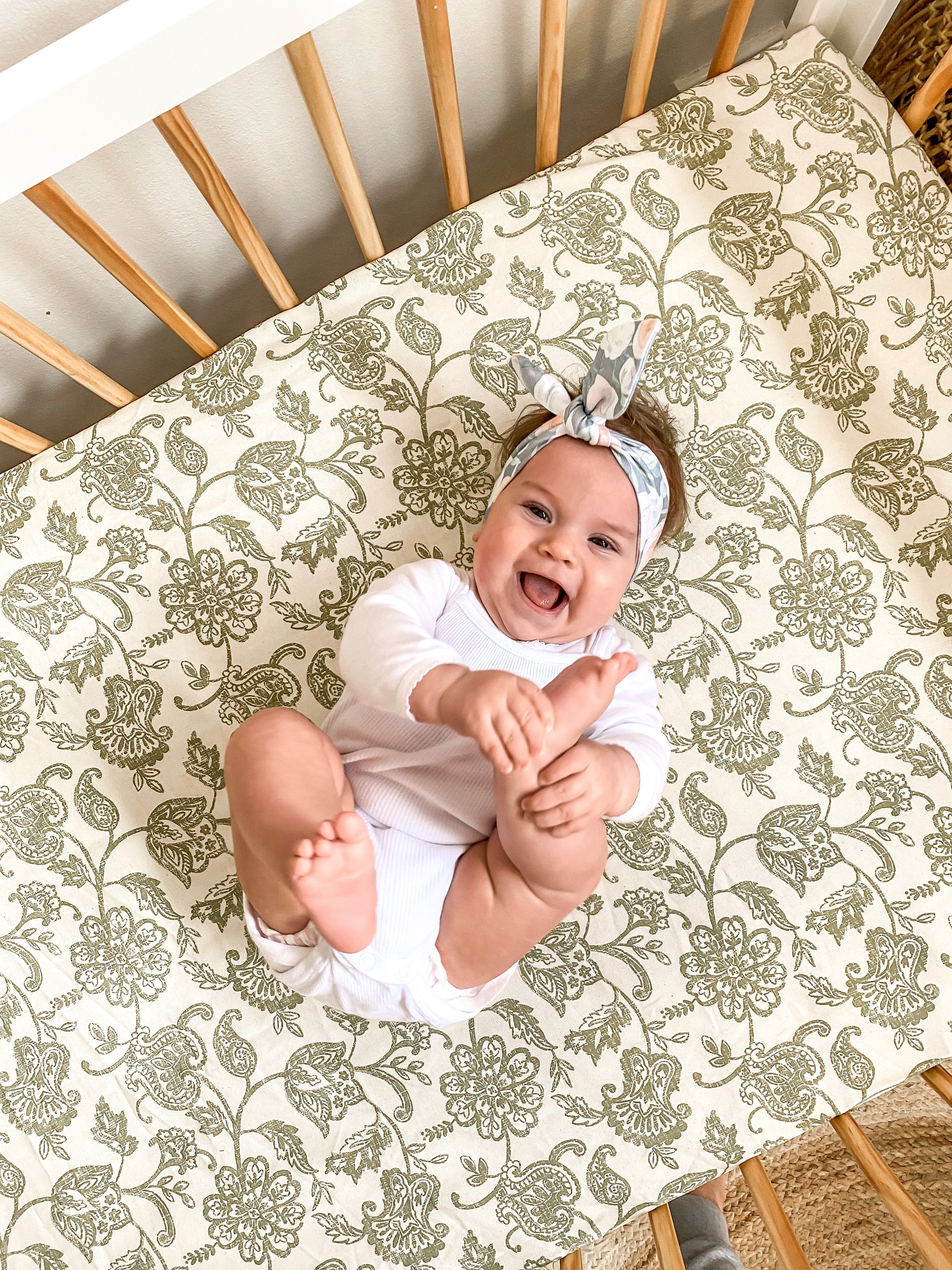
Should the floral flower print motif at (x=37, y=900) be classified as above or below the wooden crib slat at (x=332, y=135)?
below

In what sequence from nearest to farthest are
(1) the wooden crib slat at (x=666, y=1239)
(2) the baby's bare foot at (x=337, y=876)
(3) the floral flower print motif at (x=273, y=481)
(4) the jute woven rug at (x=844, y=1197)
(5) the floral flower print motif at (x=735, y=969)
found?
(2) the baby's bare foot at (x=337, y=876), (1) the wooden crib slat at (x=666, y=1239), (5) the floral flower print motif at (x=735, y=969), (3) the floral flower print motif at (x=273, y=481), (4) the jute woven rug at (x=844, y=1197)

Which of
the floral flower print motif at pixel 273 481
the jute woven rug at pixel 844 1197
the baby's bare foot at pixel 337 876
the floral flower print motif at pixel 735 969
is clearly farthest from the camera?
the jute woven rug at pixel 844 1197

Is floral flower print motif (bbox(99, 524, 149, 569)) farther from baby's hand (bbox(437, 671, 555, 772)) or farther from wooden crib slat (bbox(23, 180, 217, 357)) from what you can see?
baby's hand (bbox(437, 671, 555, 772))

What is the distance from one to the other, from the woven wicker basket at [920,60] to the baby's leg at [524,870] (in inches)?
35.2

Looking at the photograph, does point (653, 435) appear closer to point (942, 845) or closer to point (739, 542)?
point (739, 542)

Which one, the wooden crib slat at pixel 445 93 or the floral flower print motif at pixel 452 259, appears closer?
the wooden crib slat at pixel 445 93

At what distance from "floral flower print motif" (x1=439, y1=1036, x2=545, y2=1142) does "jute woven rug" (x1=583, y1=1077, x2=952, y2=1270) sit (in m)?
0.45

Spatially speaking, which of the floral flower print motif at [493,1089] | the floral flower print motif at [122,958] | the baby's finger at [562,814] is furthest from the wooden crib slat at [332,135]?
the floral flower print motif at [493,1089]

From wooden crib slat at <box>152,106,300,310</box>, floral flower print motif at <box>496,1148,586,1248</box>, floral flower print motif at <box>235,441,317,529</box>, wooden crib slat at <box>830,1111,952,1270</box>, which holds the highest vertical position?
wooden crib slat at <box>152,106,300,310</box>

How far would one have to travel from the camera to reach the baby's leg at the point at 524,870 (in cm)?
73

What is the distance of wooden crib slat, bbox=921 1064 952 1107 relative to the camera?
950mm

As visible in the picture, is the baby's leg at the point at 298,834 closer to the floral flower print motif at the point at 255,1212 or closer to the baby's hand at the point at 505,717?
the baby's hand at the point at 505,717

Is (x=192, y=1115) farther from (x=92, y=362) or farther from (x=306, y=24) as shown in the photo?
(x=306, y=24)

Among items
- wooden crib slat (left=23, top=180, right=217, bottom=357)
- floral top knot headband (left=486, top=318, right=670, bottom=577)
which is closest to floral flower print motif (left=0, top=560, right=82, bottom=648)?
wooden crib slat (left=23, top=180, right=217, bottom=357)
